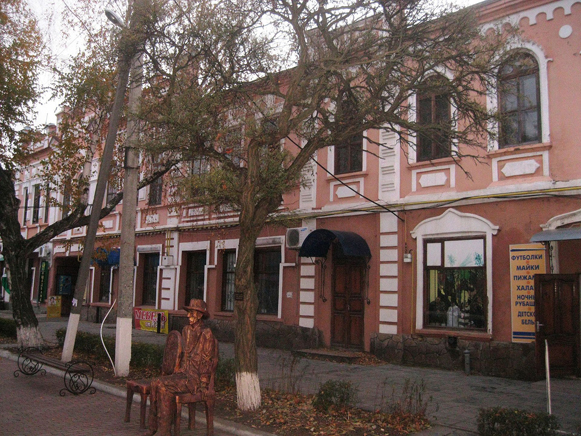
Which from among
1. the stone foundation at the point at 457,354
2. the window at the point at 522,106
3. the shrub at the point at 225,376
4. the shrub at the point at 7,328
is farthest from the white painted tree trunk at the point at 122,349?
the window at the point at 522,106

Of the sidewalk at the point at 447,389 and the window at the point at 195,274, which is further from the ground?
the window at the point at 195,274

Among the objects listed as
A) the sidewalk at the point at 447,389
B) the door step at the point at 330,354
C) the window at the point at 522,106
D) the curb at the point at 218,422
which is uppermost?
the window at the point at 522,106

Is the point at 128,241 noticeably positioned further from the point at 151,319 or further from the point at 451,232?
the point at 151,319

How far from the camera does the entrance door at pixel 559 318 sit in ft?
33.5

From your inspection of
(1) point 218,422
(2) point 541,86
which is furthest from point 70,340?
(2) point 541,86

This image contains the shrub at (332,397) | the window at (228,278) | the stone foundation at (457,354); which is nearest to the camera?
the shrub at (332,397)

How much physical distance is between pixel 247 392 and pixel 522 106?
8.57 meters

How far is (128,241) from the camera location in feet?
36.5

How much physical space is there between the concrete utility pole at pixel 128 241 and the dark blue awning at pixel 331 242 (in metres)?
4.70

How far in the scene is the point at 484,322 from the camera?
11.7 meters

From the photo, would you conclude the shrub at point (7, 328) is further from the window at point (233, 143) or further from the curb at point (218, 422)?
the window at point (233, 143)

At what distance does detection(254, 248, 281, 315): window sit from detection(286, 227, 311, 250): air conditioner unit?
4.29 ft

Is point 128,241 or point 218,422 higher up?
point 128,241

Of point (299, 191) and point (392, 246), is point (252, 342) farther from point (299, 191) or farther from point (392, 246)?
point (299, 191)
